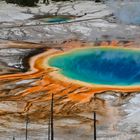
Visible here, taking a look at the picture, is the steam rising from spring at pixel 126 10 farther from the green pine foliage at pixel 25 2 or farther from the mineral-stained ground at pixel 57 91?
the green pine foliage at pixel 25 2

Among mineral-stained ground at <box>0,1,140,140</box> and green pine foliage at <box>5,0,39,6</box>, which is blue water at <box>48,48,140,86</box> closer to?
mineral-stained ground at <box>0,1,140,140</box>

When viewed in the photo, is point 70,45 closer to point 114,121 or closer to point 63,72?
point 63,72

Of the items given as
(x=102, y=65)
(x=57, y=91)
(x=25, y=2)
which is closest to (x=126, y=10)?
(x=25, y=2)

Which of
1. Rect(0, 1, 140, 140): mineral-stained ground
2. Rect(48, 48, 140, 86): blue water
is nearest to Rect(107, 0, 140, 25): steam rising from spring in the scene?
Rect(0, 1, 140, 140): mineral-stained ground

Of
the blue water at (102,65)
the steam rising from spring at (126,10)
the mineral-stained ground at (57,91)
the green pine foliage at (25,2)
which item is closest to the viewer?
the mineral-stained ground at (57,91)

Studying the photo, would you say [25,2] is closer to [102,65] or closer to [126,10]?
[126,10]

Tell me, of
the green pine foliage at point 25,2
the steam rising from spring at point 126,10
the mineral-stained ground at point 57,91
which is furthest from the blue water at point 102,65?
the green pine foliage at point 25,2
